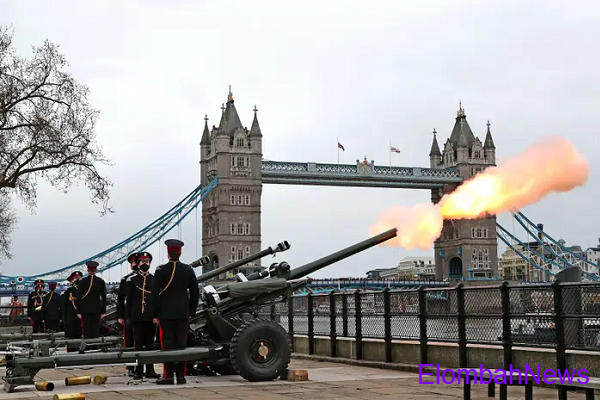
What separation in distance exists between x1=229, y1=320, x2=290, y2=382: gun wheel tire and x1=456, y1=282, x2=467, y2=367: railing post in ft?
8.39

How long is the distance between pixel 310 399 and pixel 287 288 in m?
2.89

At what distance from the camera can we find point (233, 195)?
119938mm

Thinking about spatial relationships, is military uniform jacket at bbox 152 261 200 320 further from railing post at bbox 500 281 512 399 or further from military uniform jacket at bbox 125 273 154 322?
railing post at bbox 500 281 512 399

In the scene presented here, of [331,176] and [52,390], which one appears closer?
[52,390]

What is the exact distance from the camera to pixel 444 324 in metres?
12.8

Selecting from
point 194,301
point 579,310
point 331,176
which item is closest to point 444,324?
point 579,310

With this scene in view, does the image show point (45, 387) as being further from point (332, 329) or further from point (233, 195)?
point (233, 195)

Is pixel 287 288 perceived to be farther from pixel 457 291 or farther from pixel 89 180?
pixel 89 180

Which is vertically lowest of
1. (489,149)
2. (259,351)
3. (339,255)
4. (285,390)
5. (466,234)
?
(285,390)

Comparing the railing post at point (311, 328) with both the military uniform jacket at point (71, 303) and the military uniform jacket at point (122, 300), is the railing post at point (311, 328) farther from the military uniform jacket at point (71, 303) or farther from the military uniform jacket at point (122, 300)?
the military uniform jacket at point (122, 300)

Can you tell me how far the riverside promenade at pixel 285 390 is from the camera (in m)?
9.43

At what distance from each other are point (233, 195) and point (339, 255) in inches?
4240

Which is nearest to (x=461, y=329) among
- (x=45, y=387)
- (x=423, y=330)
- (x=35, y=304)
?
(x=423, y=330)

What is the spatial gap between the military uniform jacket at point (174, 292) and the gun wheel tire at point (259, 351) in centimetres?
72
